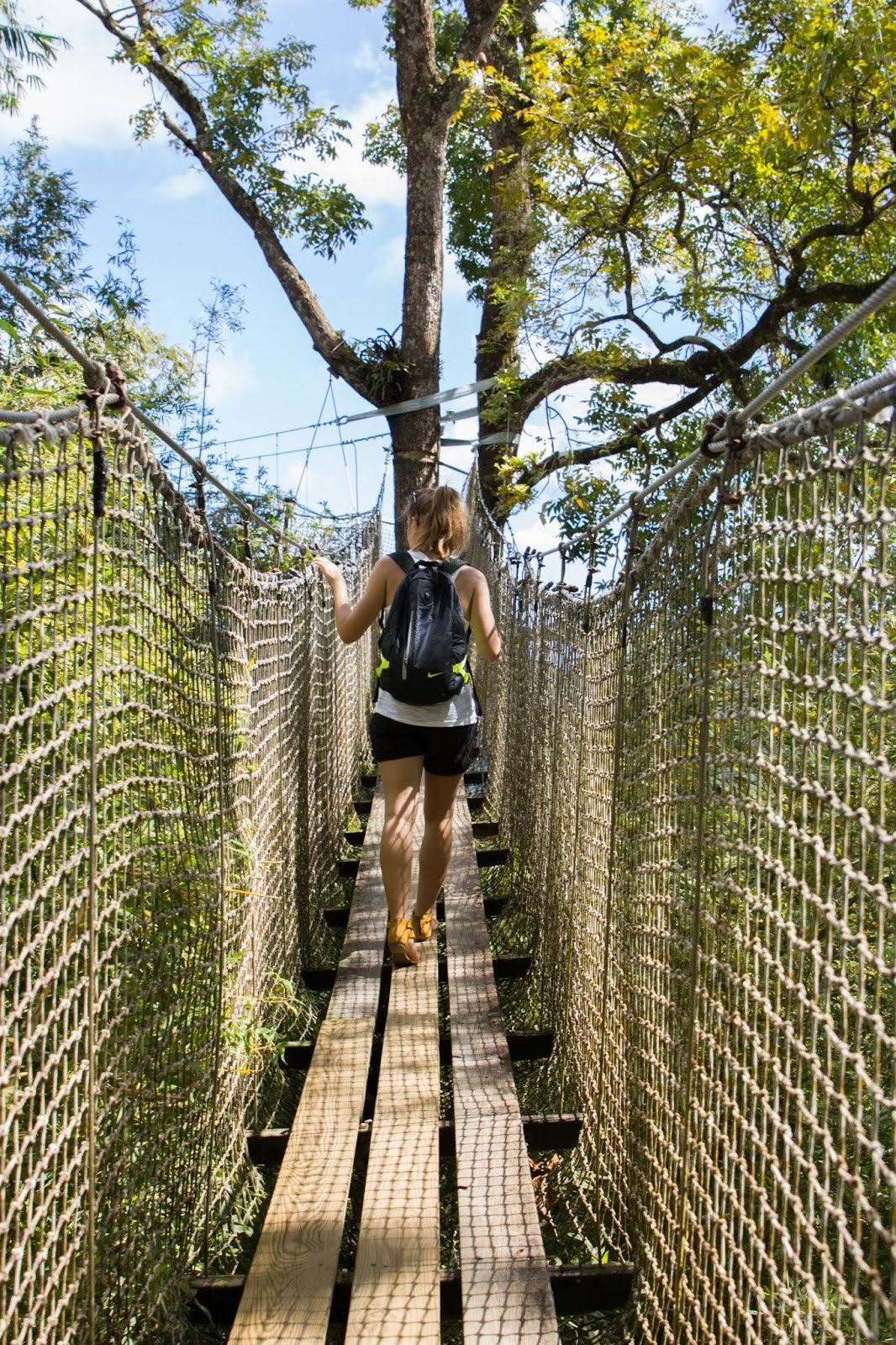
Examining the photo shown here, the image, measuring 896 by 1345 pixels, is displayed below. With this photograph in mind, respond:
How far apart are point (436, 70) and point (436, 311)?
165cm

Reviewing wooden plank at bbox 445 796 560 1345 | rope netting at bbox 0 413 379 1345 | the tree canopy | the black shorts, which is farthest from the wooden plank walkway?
the tree canopy

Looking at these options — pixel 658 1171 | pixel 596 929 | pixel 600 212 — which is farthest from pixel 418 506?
pixel 600 212

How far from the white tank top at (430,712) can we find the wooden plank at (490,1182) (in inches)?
26.6

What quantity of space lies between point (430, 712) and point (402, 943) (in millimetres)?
612


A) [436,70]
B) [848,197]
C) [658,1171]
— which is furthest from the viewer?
[436,70]

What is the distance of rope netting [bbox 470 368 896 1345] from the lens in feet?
3.76

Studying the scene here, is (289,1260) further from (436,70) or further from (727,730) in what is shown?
(436,70)

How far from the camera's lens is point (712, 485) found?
5.33 ft

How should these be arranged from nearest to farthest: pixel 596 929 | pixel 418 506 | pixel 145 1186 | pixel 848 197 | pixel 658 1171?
pixel 145 1186 < pixel 658 1171 < pixel 596 929 < pixel 418 506 < pixel 848 197

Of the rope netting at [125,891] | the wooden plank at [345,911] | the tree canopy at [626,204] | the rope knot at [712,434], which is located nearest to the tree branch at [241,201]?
the tree canopy at [626,204]

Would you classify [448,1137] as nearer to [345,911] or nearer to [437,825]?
[437,825]

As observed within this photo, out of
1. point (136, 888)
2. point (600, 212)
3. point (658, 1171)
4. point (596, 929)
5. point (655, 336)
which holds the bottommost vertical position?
point (658, 1171)

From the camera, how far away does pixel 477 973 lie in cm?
309

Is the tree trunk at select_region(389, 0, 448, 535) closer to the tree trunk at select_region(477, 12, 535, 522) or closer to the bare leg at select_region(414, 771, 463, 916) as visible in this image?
the tree trunk at select_region(477, 12, 535, 522)
